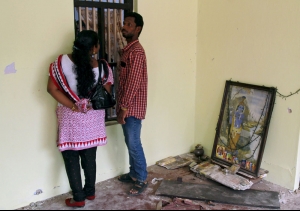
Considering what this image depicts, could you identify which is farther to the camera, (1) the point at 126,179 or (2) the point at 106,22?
Answer: (1) the point at 126,179

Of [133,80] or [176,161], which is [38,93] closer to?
[133,80]

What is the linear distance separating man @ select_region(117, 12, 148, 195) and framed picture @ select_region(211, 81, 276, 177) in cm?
100

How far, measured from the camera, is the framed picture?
3305 mm

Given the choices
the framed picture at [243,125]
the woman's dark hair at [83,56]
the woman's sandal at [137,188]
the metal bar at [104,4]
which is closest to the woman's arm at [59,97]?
the woman's dark hair at [83,56]

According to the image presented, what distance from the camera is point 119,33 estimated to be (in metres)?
3.34

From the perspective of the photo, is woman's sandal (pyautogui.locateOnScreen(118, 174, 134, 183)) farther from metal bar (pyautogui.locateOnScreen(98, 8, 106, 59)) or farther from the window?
metal bar (pyautogui.locateOnScreen(98, 8, 106, 59))

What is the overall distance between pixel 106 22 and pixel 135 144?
3.87ft

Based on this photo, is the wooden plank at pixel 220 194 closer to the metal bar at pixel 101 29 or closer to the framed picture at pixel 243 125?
the framed picture at pixel 243 125

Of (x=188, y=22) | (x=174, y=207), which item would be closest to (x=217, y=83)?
(x=188, y=22)

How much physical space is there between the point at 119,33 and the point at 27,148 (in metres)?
1.37

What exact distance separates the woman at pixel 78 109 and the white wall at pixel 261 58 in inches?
55.9

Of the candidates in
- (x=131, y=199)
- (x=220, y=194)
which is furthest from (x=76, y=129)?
(x=220, y=194)

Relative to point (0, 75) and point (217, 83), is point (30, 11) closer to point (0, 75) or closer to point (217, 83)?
point (0, 75)

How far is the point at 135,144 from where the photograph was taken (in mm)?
3072
